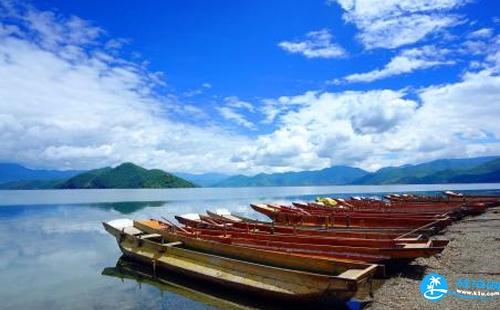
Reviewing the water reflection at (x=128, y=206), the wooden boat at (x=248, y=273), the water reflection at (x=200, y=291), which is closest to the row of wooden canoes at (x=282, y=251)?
the wooden boat at (x=248, y=273)

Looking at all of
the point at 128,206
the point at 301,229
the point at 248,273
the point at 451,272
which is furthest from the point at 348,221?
the point at 128,206

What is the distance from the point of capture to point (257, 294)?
38.2ft

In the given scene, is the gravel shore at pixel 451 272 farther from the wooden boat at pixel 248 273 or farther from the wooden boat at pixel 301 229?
the wooden boat at pixel 301 229

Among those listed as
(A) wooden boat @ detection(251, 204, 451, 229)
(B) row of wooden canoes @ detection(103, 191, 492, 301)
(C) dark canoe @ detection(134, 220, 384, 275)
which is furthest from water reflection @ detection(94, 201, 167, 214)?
(C) dark canoe @ detection(134, 220, 384, 275)

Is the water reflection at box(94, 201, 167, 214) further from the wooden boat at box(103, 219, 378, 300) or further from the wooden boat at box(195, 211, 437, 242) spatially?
the wooden boat at box(103, 219, 378, 300)

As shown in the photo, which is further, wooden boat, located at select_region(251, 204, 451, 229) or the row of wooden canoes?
wooden boat, located at select_region(251, 204, 451, 229)

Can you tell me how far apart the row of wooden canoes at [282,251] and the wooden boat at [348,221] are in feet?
0.18

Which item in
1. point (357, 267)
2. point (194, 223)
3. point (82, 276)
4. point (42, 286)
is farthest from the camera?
point (194, 223)

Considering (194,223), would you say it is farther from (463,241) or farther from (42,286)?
(463,241)

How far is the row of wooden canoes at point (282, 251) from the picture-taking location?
34.4 feet

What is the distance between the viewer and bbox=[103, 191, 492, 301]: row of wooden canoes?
1050 cm

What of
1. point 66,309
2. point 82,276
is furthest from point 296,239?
point 82,276

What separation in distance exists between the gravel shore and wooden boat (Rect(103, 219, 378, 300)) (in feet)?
4.05

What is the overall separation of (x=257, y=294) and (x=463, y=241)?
11287 millimetres
